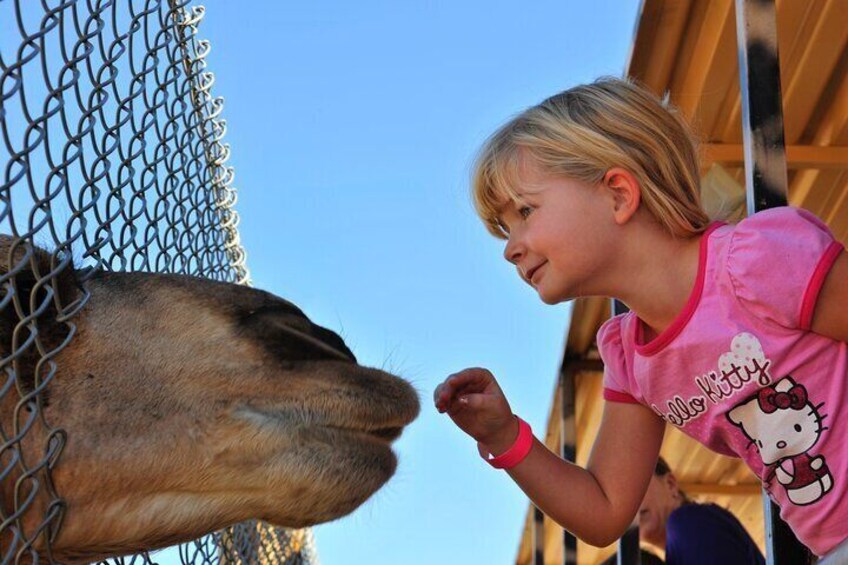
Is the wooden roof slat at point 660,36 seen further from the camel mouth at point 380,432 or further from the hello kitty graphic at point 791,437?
the camel mouth at point 380,432

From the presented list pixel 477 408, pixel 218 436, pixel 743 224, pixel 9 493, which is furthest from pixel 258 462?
pixel 743 224

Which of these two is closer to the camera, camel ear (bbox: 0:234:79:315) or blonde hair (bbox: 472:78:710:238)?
camel ear (bbox: 0:234:79:315)

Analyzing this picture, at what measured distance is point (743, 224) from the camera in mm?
2568

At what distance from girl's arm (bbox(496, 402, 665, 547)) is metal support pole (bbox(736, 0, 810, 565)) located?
34 centimetres

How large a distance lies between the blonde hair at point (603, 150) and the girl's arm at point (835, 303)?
0.46 metres

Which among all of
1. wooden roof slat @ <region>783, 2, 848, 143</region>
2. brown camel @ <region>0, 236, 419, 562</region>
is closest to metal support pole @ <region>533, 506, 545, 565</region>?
wooden roof slat @ <region>783, 2, 848, 143</region>

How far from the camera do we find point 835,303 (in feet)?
7.80

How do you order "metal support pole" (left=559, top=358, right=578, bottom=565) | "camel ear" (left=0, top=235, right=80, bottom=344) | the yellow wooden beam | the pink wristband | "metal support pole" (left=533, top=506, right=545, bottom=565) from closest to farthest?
"camel ear" (left=0, top=235, right=80, bottom=344), the pink wristband, the yellow wooden beam, "metal support pole" (left=559, top=358, right=578, bottom=565), "metal support pole" (left=533, top=506, right=545, bottom=565)

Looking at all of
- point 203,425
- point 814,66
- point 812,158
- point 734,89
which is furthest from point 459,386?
point 812,158

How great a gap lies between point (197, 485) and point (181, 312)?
1.17ft

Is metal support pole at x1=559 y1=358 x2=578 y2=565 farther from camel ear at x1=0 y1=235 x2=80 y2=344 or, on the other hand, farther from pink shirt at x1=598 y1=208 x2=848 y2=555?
camel ear at x1=0 y1=235 x2=80 y2=344

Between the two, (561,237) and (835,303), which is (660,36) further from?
(835,303)

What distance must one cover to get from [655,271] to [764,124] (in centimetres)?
47

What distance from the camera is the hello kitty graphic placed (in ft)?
8.07
